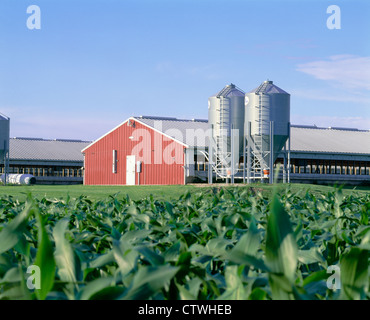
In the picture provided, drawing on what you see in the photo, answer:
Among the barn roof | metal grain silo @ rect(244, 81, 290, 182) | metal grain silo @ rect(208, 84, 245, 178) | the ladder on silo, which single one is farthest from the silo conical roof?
the barn roof

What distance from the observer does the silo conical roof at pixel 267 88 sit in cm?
2823

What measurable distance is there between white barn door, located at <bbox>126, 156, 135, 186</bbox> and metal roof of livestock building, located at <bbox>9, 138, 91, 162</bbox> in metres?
12.5

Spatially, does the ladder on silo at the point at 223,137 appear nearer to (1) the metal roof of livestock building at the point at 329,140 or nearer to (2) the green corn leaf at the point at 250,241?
(1) the metal roof of livestock building at the point at 329,140

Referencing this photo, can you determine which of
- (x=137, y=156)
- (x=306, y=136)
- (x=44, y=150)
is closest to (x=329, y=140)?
(x=306, y=136)

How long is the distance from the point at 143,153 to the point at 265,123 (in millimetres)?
12487

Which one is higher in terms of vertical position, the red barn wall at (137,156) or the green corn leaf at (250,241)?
the red barn wall at (137,156)

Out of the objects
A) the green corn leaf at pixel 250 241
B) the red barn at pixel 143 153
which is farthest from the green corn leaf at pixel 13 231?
the red barn at pixel 143 153

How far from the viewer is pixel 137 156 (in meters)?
38.5

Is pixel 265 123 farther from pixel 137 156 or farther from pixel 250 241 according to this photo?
pixel 250 241

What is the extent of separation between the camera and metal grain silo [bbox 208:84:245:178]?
2861 cm

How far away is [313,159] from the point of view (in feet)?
127

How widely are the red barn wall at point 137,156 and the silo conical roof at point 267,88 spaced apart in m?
7.44
